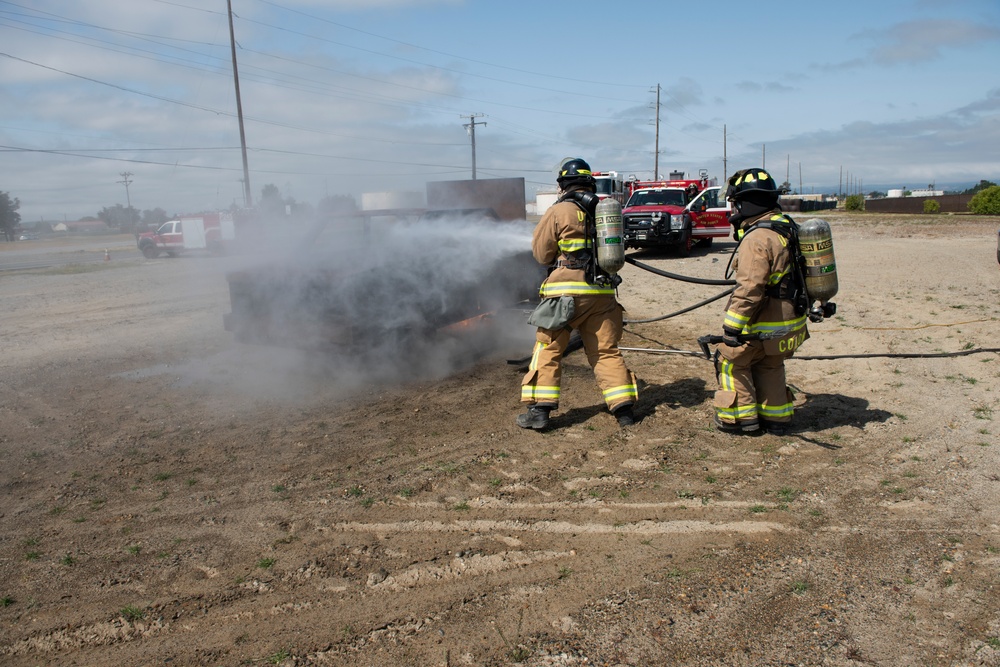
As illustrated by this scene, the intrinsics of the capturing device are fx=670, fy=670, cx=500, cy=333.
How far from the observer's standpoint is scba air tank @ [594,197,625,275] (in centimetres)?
462

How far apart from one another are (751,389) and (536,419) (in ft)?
4.83

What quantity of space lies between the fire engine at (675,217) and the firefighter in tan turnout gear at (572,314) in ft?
34.4

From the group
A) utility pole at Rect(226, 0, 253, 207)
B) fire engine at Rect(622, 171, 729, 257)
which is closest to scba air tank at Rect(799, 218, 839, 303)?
fire engine at Rect(622, 171, 729, 257)

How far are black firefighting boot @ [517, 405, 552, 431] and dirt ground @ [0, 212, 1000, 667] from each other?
0.55 ft

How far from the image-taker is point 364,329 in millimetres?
5516

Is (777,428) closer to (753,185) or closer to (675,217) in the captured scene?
(753,185)

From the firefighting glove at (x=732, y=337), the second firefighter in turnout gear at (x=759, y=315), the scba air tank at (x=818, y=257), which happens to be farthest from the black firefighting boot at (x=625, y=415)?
the scba air tank at (x=818, y=257)

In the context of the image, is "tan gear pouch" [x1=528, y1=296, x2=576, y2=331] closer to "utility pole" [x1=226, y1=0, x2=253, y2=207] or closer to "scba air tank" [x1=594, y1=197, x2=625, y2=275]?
"scba air tank" [x1=594, y1=197, x2=625, y2=275]

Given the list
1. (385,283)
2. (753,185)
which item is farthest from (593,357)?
(385,283)

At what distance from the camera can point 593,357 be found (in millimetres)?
4926

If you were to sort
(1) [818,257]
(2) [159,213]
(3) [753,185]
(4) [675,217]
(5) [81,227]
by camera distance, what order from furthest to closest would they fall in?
1. (5) [81,227]
2. (2) [159,213]
3. (4) [675,217]
4. (3) [753,185]
5. (1) [818,257]

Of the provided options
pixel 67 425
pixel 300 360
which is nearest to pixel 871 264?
pixel 300 360

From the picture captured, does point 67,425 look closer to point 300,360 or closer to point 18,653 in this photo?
point 300,360

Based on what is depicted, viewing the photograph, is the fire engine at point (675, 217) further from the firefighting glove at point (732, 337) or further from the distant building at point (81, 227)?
the distant building at point (81, 227)
